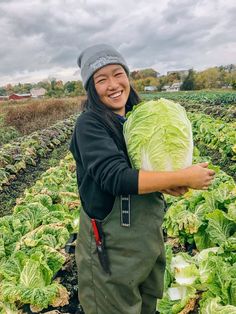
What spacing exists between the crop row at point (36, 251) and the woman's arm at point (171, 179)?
5.63ft

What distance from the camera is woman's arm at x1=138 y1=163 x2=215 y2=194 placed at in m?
1.90

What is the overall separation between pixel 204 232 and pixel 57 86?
72982 mm

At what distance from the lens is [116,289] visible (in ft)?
7.22

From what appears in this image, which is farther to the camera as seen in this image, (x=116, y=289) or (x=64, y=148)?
(x=64, y=148)

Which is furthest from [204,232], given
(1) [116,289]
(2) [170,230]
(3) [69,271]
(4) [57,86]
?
(4) [57,86]

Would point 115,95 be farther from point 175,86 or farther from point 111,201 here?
point 175,86

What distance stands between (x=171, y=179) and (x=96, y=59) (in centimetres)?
79

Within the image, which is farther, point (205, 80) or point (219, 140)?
point (205, 80)

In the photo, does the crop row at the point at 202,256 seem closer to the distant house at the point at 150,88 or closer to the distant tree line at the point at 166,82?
the distant tree line at the point at 166,82

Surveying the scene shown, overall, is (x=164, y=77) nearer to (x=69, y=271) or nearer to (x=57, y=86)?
(x=57, y=86)

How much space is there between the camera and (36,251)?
3496 millimetres

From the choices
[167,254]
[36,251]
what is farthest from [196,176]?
[36,251]

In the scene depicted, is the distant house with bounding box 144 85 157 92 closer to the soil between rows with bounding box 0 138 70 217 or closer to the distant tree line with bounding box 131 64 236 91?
the distant tree line with bounding box 131 64 236 91

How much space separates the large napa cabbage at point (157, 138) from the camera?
2.12 metres
